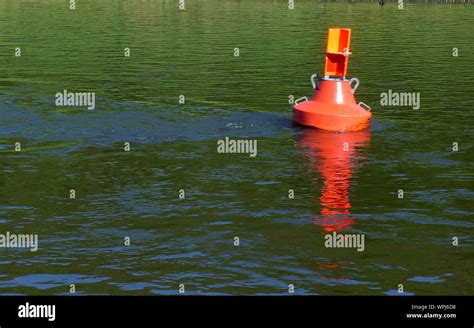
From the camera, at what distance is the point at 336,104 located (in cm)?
2438

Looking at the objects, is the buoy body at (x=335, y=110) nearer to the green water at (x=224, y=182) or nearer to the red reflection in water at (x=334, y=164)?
the red reflection in water at (x=334, y=164)

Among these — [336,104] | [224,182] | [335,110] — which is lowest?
[224,182]

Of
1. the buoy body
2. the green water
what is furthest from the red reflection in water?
the buoy body

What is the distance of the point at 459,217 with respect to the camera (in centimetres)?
1648

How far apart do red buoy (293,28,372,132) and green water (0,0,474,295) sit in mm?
522

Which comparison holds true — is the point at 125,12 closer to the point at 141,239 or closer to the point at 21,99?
the point at 21,99

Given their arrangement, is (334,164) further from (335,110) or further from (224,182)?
(335,110)

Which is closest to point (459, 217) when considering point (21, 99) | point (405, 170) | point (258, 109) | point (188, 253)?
point (405, 170)

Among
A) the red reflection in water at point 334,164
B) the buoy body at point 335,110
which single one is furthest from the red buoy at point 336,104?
the red reflection in water at point 334,164

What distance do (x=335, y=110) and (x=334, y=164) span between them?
3.92 m

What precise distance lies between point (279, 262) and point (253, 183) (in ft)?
17.3

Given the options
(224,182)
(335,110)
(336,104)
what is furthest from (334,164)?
(336,104)

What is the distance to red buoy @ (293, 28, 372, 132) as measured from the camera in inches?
953

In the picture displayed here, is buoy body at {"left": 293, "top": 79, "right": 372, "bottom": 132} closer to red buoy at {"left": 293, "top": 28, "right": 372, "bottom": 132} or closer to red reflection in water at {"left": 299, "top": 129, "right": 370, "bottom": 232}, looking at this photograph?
red buoy at {"left": 293, "top": 28, "right": 372, "bottom": 132}
